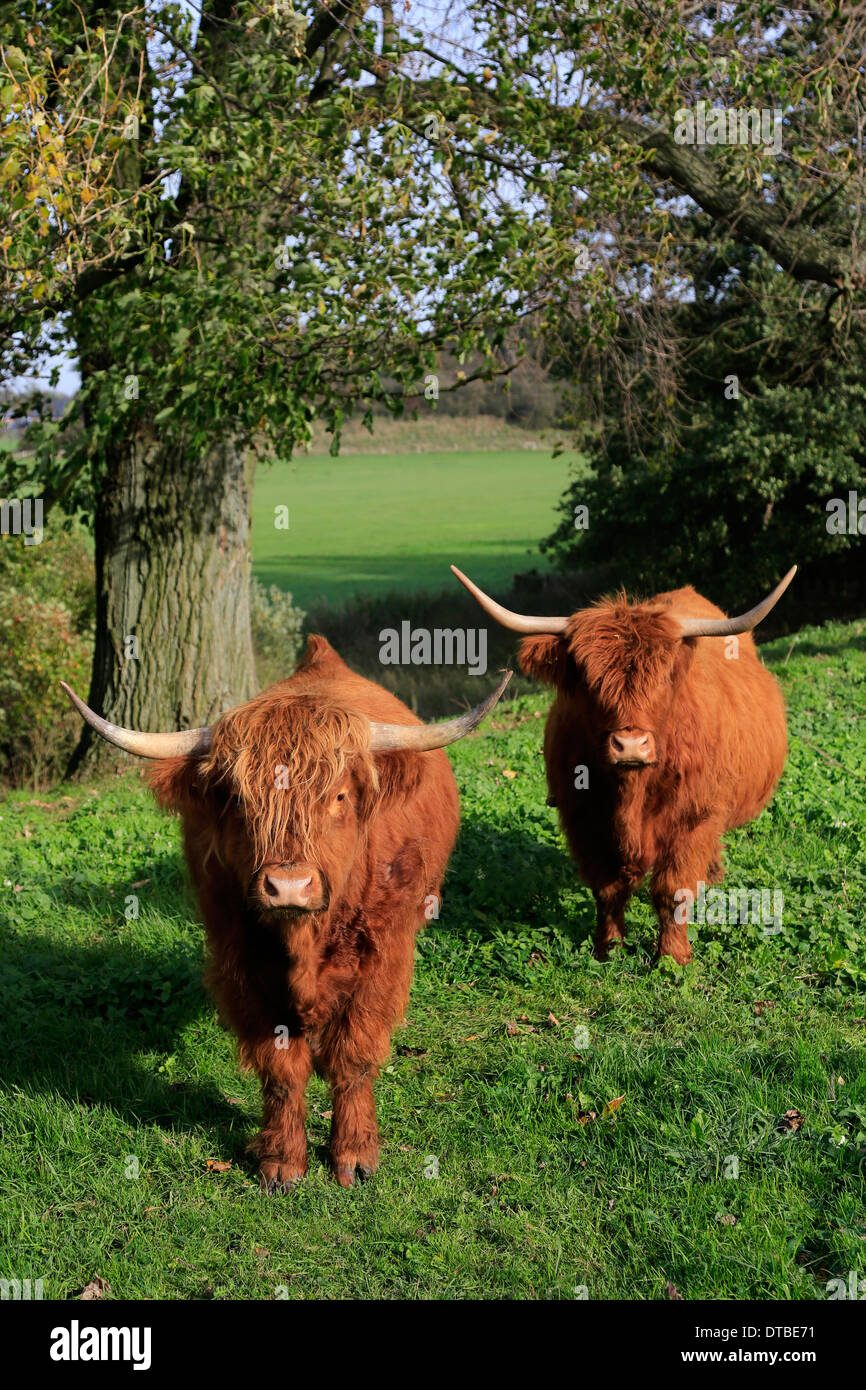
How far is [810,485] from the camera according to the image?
51.2 ft

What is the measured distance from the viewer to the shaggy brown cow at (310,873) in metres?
3.60

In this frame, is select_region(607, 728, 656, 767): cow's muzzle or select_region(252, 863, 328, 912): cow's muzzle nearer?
select_region(252, 863, 328, 912): cow's muzzle

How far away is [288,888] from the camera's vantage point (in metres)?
3.36

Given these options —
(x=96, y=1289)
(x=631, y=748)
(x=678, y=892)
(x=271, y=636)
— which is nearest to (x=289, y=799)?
(x=96, y=1289)

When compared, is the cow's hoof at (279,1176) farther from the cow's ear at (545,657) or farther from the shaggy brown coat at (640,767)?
the cow's ear at (545,657)

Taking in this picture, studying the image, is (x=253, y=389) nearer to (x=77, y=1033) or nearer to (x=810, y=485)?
(x=77, y=1033)

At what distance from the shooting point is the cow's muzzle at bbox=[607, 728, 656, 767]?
15.6 feet

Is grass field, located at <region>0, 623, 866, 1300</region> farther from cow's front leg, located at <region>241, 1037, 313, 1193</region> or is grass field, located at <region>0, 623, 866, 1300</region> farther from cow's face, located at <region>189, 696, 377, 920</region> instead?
cow's face, located at <region>189, 696, 377, 920</region>

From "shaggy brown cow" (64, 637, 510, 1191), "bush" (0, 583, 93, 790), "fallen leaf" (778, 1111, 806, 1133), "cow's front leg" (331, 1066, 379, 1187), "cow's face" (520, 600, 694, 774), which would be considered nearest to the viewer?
"shaggy brown cow" (64, 637, 510, 1191)

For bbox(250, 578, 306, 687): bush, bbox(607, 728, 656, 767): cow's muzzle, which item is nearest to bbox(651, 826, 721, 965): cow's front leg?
bbox(607, 728, 656, 767): cow's muzzle

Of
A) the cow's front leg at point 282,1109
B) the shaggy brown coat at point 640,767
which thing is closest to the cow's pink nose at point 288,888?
the cow's front leg at point 282,1109

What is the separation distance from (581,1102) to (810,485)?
13.0m

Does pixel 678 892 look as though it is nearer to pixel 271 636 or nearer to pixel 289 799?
pixel 289 799

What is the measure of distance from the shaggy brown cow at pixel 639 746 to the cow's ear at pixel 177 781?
154 centimetres
